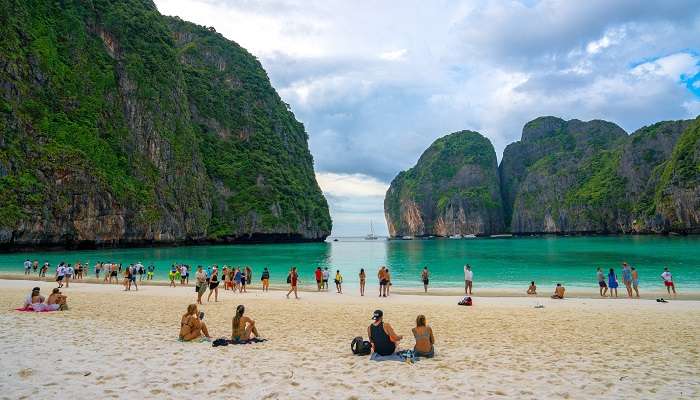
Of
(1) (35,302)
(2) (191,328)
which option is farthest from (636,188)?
(1) (35,302)

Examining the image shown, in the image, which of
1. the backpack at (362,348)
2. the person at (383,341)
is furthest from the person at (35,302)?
the person at (383,341)

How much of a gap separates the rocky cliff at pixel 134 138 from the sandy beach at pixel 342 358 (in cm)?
6614

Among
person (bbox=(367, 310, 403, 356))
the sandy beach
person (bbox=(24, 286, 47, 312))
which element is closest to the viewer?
the sandy beach

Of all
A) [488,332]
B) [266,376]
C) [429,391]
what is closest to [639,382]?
[429,391]

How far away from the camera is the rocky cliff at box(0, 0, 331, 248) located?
68.5 metres

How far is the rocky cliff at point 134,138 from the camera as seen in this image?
68500mm

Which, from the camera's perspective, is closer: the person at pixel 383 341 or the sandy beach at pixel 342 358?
the sandy beach at pixel 342 358

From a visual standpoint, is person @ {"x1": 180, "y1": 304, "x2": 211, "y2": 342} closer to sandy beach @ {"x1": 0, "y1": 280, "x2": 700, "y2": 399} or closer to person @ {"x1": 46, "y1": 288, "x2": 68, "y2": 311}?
sandy beach @ {"x1": 0, "y1": 280, "x2": 700, "y2": 399}

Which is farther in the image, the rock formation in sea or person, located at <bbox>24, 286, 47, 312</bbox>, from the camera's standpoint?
the rock formation in sea

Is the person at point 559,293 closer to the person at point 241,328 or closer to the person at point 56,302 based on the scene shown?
the person at point 241,328

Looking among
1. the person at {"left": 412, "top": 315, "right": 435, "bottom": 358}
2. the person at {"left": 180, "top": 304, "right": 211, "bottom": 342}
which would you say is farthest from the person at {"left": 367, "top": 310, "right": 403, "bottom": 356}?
the person at {"left": 180, "top": 304, "right": 211, "bottom": 342}

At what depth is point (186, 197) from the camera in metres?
104

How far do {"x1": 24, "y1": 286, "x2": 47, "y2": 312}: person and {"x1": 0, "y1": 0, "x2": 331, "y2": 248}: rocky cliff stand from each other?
59122 mm

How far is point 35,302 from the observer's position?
1507cm
